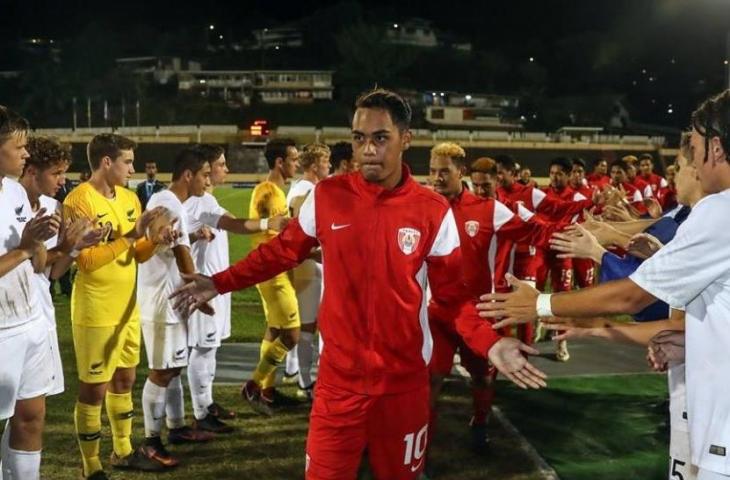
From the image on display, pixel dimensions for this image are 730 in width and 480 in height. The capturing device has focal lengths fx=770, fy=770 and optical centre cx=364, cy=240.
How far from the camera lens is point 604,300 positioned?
2938 millimetres

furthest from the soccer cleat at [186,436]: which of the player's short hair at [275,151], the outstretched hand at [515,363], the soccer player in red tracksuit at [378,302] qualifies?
the outstretched hand at [515,363]

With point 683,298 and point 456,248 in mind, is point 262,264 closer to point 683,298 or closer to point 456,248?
point 456,248

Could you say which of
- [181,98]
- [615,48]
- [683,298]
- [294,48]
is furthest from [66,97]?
[683,298]

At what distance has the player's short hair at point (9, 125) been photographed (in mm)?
4027

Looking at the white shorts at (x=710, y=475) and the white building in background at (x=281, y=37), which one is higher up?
the white building in background at (x=281, y=37)

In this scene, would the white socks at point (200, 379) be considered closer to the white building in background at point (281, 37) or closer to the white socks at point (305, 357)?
the white socks at point (305, 357)

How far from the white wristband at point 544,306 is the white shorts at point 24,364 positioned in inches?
107

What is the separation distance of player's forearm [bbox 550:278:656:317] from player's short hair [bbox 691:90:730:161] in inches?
22.1

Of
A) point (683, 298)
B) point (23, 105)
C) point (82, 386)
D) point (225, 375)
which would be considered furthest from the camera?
point (23, 105)

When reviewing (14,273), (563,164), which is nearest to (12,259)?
(14,273)

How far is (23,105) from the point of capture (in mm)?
83562

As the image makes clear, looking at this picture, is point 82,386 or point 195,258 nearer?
point 82,386

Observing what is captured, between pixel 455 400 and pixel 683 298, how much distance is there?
4841mm

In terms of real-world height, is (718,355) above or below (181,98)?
below
